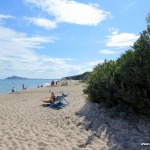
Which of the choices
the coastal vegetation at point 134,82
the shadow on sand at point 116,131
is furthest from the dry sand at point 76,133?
the coastal vegetation at point 134,82

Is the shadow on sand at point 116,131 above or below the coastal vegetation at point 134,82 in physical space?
below

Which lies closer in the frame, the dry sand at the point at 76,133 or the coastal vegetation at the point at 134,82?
the dry sand at the point at 76,133

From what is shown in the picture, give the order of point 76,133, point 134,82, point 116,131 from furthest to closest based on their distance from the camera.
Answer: point 134,82 → point 76,133 → point 116,131

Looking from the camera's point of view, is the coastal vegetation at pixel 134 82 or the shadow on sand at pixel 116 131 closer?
the shadow on sand at pixel 116 131

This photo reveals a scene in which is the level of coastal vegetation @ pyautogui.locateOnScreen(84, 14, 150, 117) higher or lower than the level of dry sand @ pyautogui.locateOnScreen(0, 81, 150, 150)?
Answer: higher

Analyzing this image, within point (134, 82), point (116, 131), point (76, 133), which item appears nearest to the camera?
point (116, 131)

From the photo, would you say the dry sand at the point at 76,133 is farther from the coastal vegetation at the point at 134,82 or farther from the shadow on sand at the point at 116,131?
the coastal vegetation at the point at 134,82

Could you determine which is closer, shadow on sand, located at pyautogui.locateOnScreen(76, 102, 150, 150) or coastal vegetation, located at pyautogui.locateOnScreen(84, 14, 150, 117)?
shadow on sand, located at pyautogui.locateOnScreen(76, 102, 150, 150)

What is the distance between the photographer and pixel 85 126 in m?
10.2

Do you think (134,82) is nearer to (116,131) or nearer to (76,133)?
(116,131)

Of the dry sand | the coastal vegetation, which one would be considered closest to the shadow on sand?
the dry sand

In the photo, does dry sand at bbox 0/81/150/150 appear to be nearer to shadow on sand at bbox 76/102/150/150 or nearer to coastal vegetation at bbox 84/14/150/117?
shadow on sand at bbox 76/102/150/150

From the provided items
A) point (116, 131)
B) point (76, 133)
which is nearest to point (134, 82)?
point (116, 131)

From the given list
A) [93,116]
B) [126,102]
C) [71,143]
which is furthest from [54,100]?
[71,143]
